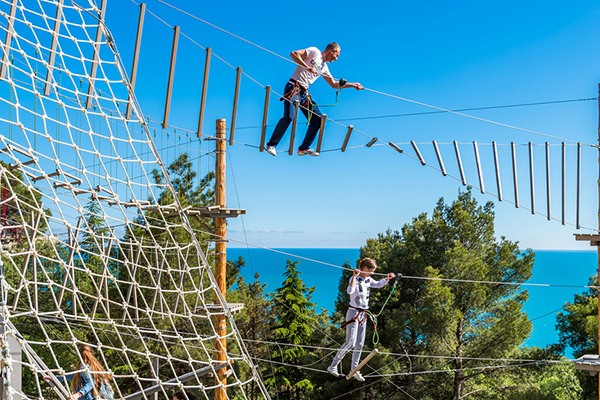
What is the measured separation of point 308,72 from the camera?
510 centimetres

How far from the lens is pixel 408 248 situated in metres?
17.6

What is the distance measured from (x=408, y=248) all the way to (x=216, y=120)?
11.2m

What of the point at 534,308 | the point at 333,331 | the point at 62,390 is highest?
the point at 534,308

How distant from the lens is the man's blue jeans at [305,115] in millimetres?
5137

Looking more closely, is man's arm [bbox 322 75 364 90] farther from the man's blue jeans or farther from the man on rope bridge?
the man's blue jeans

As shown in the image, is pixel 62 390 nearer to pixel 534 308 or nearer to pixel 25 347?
pixel 25 347

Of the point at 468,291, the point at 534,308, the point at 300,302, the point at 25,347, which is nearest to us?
the point at 25,347

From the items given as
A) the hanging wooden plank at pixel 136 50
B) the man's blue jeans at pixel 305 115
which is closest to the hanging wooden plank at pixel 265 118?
the man's blue jeans at pixel 305 115

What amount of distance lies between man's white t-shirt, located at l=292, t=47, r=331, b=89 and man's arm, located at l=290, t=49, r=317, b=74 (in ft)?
0.11

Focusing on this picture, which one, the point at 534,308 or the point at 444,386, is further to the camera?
the point at 534,308

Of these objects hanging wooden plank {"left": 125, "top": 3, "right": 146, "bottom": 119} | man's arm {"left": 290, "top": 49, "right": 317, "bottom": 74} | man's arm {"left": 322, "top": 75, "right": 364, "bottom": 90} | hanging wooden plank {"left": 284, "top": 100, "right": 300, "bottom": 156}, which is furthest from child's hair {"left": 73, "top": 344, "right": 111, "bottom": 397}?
man's arm {"left": 322, "top": 75, "right": 364, "bottom": 90}

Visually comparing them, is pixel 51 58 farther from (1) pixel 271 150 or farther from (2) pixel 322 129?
(2) pixel 322 129

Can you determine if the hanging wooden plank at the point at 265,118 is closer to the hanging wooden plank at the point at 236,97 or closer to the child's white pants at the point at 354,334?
the hanging wooden plank at the point at 236,97

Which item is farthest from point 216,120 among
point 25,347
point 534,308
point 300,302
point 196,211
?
point 534,308
